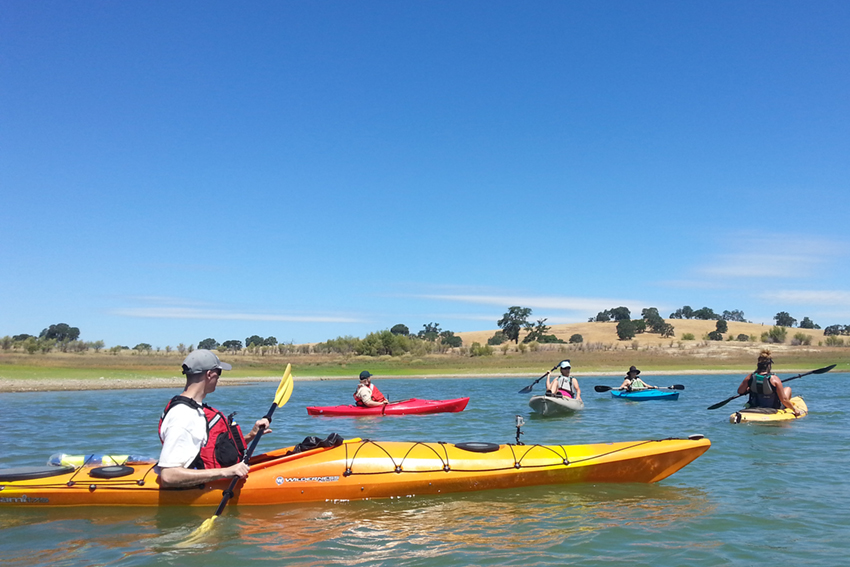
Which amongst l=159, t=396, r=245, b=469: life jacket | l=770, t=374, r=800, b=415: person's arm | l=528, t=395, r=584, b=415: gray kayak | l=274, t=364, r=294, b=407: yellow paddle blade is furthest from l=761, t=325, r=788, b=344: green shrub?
l=159, t=396, r=245, b=469: life jacket

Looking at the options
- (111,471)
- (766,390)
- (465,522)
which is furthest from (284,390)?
(766,390)

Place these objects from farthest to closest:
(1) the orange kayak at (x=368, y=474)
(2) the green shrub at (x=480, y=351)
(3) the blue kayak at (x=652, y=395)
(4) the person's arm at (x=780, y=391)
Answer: (2) the green shrub at (x=480, y=351) < (3) the blue kayak at (x=652, y=395) < (4) the person's arm at (x=780, y=391) < (1) the orange kayak at (x=368, y=474)

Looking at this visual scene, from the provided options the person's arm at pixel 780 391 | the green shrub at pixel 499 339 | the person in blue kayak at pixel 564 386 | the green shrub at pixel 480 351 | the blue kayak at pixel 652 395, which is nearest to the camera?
the person's arm at pixel 780 391

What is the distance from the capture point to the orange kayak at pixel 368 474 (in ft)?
21.1

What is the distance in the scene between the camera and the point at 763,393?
12.2 metres

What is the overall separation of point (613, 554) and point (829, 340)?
47.2 meters

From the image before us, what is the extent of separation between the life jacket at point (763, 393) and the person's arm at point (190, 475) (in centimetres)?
1013

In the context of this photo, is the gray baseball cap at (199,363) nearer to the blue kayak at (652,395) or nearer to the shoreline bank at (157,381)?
the blue kayak at (652,395)

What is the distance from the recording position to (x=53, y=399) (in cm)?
1958

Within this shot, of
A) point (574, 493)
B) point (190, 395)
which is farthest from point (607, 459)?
point (190, 395)

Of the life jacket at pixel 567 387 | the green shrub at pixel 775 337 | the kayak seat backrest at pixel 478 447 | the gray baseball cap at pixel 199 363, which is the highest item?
the green shrub at pixel 775 337

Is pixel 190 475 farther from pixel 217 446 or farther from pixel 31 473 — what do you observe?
pixel 31 473

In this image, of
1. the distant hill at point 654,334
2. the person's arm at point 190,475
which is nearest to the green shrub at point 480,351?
the distant hill at point 654,334

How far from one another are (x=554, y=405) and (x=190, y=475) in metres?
10.5
